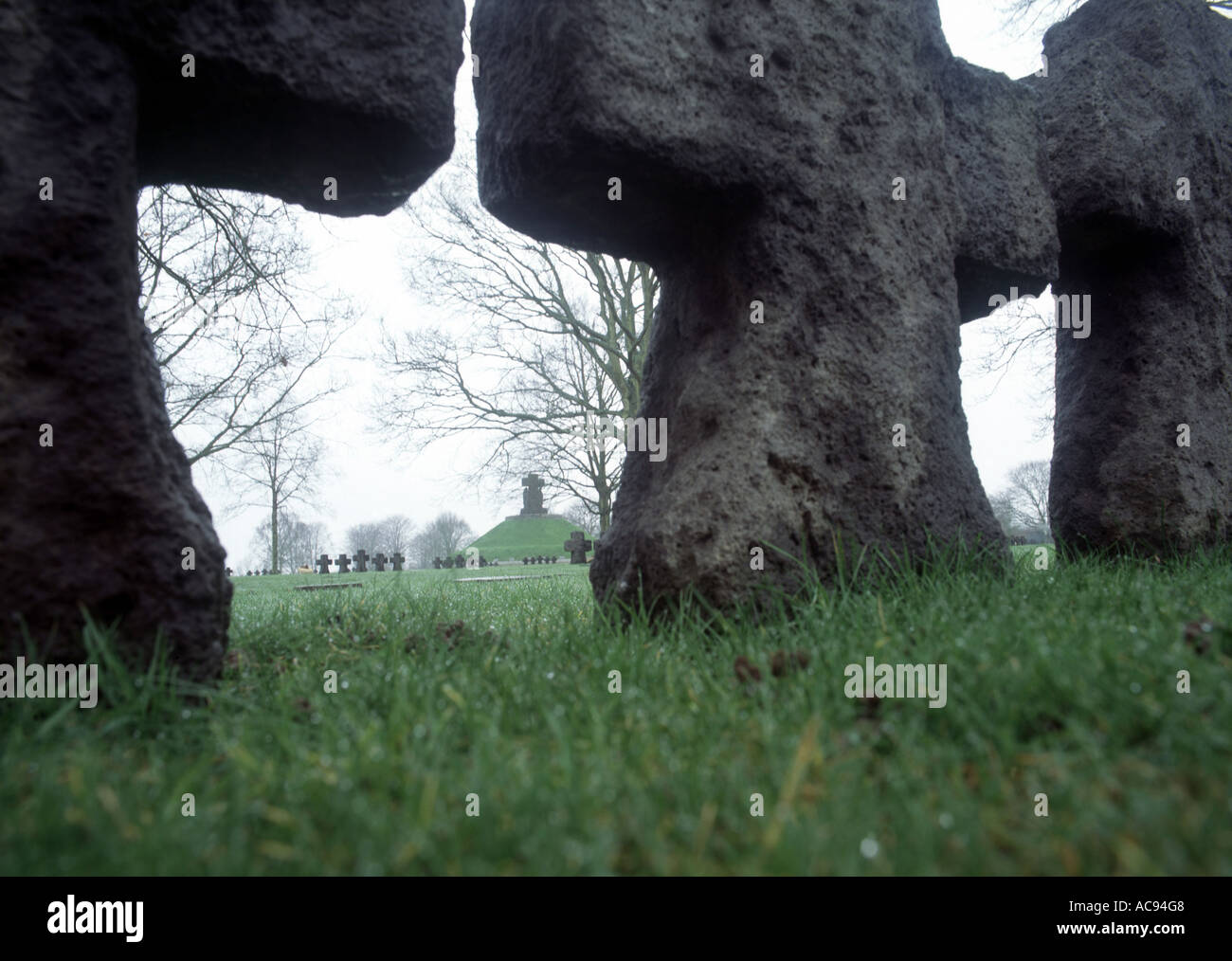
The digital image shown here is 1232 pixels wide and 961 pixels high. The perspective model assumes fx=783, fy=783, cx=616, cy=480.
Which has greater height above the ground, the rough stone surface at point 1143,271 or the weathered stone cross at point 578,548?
the rough stone surface at point 1143,271

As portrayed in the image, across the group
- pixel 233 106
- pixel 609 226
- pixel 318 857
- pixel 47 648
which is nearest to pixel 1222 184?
pixel 609 226

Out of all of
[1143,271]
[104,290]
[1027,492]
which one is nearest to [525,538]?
[1027,492]

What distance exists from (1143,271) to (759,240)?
278 cm

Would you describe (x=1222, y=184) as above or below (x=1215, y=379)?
above

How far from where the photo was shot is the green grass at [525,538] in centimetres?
3121

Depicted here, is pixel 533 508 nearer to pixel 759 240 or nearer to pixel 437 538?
pixel 437 538

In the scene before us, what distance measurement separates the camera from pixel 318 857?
1295mm

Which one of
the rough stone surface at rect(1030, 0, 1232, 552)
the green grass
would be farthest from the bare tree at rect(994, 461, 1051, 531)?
the rough stone surface at rect(1030, 0, 1232, 552)

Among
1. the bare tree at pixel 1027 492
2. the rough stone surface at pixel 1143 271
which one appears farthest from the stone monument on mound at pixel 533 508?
the rough stone surface at pixel 1143 271

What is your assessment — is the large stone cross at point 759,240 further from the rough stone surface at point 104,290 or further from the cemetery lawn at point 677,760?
the rough stone surface at point 104,290

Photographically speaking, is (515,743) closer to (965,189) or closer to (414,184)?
(414,184)

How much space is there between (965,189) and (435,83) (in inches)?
101

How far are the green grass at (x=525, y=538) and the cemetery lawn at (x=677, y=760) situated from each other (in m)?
28.0

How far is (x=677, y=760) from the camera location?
162cm
